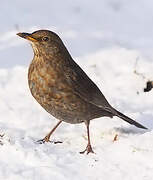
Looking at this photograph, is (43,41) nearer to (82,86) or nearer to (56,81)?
(56,81)

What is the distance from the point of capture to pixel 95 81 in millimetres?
8914

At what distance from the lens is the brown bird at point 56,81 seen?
6246 millimetres

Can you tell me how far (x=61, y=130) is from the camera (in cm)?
741

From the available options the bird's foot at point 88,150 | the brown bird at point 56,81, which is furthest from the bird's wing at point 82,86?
the bird's foot at point 88,150

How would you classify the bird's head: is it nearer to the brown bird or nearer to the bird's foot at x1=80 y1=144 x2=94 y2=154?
the brown bird

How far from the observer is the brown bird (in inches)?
246

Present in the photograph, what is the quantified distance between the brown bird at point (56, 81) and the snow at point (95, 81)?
0.44 metres

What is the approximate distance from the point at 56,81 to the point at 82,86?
0.33 metres

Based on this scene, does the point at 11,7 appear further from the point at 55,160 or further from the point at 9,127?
the point at 55,160

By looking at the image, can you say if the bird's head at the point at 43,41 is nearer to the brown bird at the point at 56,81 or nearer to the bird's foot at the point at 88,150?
the brown bird at the point at 56,81

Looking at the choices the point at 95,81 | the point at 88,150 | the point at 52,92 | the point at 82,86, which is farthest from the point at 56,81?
the point at 95,81

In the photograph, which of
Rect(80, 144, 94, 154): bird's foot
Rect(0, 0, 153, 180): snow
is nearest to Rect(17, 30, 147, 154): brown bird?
Rect(80, 144, 94, 154): bird's foot

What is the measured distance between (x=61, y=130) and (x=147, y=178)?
1.72 m

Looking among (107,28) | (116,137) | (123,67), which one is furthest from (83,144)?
(107,28)
